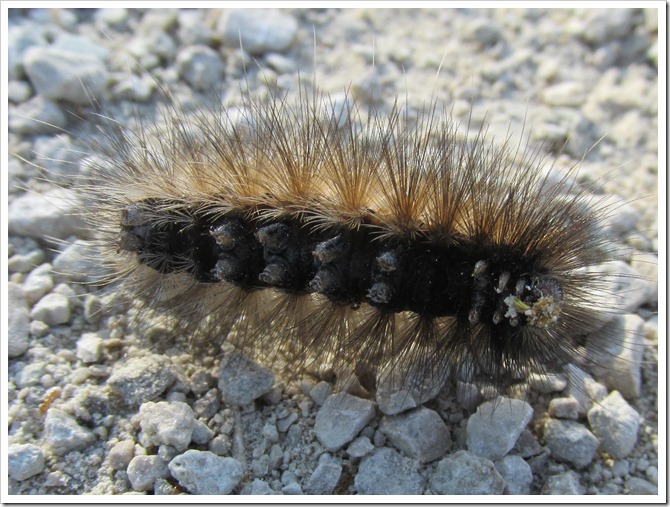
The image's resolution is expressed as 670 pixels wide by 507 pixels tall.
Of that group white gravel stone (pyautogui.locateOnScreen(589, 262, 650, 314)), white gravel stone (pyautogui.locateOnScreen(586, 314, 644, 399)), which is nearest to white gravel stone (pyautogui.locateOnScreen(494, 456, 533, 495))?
white gravel stone (pyautogui.locateOnScreen(586, 314, 644, 399))

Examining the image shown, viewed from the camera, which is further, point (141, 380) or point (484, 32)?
point (484, 32)

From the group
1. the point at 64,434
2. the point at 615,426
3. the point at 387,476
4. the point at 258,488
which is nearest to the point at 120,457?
the point at 64,434

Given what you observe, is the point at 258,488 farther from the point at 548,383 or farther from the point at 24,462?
the point at 548,383

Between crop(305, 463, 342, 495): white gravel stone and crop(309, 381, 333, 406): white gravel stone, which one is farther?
crop(309, 381, 333, 406): white gravel stone

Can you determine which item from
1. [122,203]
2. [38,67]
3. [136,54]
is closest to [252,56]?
[136,54]

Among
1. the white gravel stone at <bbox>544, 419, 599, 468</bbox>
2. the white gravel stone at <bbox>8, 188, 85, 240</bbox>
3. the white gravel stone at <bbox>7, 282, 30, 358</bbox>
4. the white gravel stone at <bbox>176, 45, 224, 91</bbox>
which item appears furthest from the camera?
the white gravel stone at <bbox>176, 45, 224, 91</bbox>

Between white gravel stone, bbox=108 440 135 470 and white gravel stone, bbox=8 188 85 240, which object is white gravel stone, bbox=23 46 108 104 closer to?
white gravel stone, bbox=8 188 85 240
